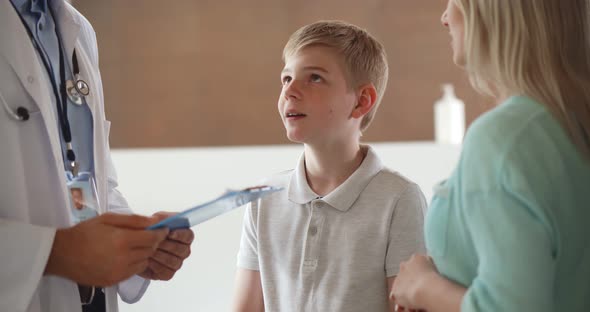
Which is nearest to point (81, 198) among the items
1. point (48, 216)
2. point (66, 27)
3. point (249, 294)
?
point (48, 216)

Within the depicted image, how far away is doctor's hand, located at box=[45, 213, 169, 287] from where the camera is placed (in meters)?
0.95

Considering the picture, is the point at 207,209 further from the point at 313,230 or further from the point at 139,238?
the point at 313,230

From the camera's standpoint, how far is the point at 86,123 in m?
1.20

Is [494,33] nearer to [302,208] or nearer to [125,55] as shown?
[302,208]

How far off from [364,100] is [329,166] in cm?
17

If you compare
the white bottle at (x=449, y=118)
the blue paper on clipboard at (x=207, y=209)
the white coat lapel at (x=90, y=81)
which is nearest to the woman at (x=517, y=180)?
the blue paper on clipboard at (x=207, y=209)

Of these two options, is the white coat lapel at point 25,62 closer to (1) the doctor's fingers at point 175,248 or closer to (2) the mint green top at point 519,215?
(1) the doctor's fingers at point 175,248

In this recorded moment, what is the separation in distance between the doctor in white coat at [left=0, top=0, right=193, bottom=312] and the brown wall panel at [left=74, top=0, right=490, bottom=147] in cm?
294

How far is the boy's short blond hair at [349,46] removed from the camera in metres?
1.42

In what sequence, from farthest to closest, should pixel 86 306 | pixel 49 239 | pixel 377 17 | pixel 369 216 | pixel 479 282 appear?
pixel 377 17
pixel 369 216
pixel 86 306
pixel 49 239
pixel 479 282

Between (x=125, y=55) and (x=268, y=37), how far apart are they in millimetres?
883

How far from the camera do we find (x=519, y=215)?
2.56ft

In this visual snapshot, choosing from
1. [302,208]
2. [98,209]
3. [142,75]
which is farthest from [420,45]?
[98,209]

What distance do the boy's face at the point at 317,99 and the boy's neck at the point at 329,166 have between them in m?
0.02
